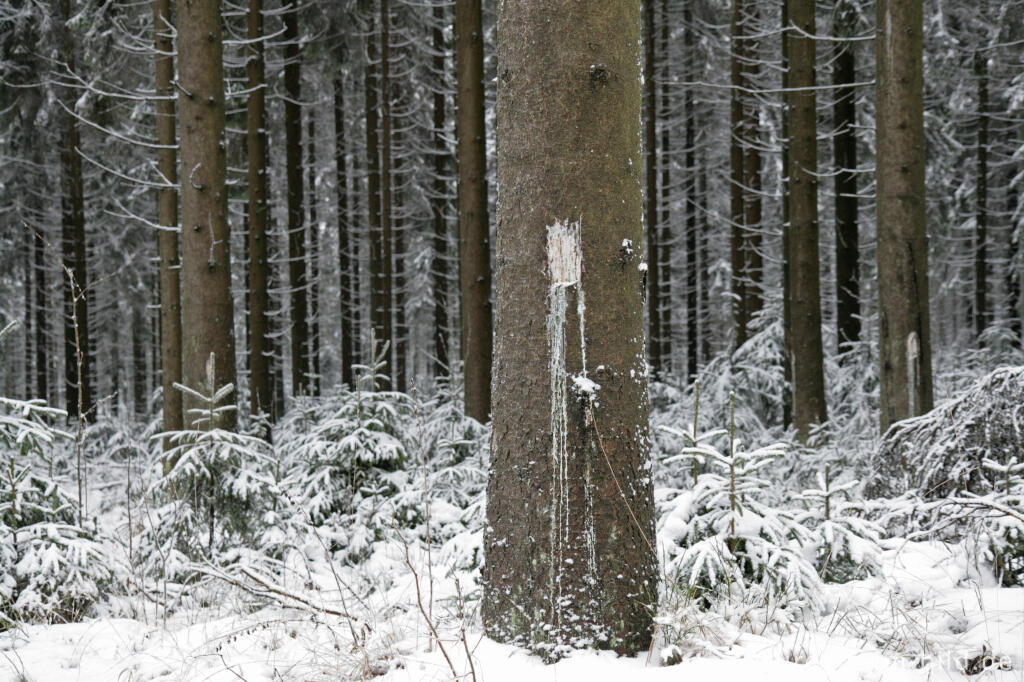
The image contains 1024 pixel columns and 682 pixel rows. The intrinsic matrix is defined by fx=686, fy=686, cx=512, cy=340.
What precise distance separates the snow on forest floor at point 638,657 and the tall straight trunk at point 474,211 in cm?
571

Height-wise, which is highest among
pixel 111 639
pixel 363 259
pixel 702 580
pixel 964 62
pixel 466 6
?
pixel 964 62

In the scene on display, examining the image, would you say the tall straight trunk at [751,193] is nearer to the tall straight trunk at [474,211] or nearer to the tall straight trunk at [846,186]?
the tall straight trunk at [846,186]

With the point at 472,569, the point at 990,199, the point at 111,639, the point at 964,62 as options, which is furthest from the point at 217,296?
the point at 990,199

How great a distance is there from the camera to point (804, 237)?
9758 millimetres

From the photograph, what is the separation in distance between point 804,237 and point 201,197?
7816 millimetres

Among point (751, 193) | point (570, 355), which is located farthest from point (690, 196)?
point (570, 355)

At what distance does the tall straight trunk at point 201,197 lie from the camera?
655cm

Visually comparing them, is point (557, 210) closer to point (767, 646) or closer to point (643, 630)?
point (643, 630)

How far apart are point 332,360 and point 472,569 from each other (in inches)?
1266

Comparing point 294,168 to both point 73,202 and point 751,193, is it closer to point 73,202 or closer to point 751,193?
point 73,202

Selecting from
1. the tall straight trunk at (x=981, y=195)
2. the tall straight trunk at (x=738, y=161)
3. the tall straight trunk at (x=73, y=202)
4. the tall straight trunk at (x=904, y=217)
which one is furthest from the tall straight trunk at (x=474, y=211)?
the tall straight trunk at (x=981, y=195)

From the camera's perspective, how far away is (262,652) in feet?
10.4

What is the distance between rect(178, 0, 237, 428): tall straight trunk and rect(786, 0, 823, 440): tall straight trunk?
23.9 ft

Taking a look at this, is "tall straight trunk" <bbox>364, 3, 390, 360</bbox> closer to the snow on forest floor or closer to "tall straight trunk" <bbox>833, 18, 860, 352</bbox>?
"tall straight trunk" <bbox>833, 18, 860, 352</bbox>
